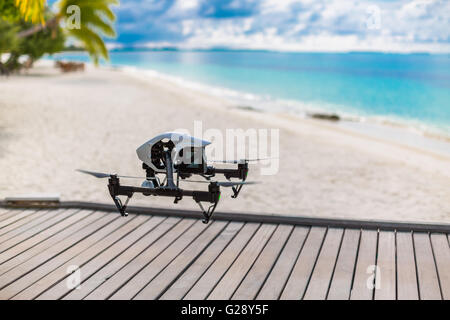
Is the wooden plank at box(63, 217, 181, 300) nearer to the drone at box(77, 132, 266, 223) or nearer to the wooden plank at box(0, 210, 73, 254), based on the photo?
the wooden plank at box(0, 210, 73, 254)

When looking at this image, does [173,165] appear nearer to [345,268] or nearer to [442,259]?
[345,268]

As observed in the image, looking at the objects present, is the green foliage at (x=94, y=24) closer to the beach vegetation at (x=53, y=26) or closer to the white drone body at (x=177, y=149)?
the beach vegetation at (x=53, y=26)

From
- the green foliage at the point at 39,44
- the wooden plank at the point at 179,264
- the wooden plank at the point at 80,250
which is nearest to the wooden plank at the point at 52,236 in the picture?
the wooden plank at the point at 80,250

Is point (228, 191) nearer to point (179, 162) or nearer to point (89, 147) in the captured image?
point (89, 147)

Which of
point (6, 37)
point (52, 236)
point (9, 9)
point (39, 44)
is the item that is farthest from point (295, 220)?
point (39, 44)

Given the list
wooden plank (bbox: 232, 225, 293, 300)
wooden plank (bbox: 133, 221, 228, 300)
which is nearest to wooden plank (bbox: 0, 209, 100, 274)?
wooden plank (bbox: 133, 221, 228, 300)

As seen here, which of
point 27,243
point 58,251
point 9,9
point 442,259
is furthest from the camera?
point 9,9
